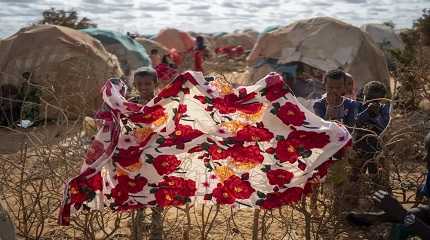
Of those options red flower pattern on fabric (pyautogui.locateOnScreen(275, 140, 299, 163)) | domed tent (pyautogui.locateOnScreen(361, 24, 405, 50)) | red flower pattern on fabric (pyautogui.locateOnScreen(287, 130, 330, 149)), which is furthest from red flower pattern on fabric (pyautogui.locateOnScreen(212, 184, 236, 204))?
domed tent (pyautogui.locateOnScreen(361, 24, 405, 50))

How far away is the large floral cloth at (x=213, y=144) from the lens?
2662 mm

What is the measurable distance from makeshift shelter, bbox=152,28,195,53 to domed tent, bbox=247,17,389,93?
1272 cm

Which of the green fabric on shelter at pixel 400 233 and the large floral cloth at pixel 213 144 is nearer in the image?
the green fabric on shelter at pixel 400 233

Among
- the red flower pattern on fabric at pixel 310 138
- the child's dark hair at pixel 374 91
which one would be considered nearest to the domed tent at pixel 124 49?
the child's dark hair at pixel 374 91

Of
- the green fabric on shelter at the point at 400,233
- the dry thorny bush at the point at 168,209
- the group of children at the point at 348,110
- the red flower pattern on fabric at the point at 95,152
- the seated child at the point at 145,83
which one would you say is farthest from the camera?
the seated child at the point at 145,83

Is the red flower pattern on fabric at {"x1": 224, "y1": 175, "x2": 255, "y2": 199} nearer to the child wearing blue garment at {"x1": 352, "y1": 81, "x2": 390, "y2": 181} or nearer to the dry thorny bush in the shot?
the dry thorny bush

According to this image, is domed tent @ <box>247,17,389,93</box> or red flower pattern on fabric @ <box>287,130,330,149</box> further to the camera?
domed tent @ <box>247,17,389,93</box>

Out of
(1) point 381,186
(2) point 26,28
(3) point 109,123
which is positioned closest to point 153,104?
(3) point 109,123

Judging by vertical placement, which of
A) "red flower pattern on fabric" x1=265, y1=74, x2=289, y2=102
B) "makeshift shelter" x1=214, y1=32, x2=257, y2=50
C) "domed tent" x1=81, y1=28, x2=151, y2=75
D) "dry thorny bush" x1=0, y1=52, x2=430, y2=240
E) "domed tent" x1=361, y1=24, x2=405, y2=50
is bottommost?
"makeshift shelter" x1=214, y1=32, x2=257, y2=50

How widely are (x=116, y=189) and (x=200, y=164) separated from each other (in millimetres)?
510

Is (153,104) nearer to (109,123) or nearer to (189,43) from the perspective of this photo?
(109,123)

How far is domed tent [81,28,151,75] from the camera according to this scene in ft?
36.6

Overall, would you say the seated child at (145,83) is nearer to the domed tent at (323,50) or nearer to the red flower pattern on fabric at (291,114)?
the red flower pattern on fabric at (291,114)

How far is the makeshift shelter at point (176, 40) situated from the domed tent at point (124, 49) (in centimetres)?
949
